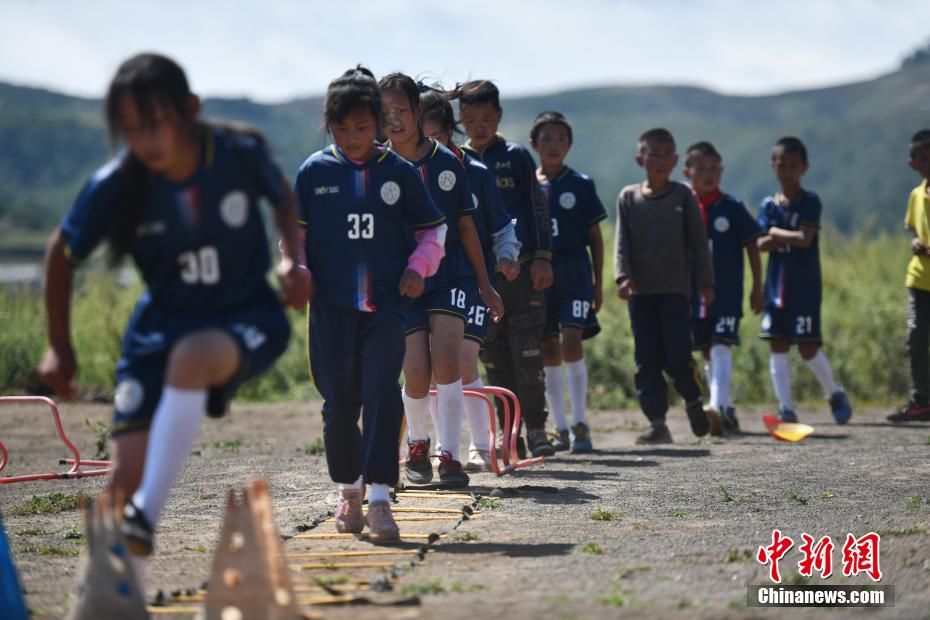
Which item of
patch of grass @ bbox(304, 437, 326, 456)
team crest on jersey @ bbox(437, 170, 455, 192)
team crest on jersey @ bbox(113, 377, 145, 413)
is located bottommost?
patch of grass @ bbox(304, 437, 326, 456)

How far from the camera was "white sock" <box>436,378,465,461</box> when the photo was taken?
7.95 meters

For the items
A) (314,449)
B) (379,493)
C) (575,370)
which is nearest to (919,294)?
(575,370)

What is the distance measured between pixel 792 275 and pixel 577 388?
2789 mm

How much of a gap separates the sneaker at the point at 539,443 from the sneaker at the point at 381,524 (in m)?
3.60

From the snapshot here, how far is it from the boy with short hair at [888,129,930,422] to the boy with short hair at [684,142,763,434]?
60.3 inches

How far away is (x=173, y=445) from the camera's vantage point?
430 cm

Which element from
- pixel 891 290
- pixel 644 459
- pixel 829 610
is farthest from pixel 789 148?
pixel 829 610

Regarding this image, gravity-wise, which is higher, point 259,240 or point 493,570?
point 259,240

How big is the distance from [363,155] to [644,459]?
4.13m

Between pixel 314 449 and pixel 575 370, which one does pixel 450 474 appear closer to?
pixel 314 449

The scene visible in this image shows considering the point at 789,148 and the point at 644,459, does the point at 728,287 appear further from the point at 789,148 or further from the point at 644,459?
the point at 644,459

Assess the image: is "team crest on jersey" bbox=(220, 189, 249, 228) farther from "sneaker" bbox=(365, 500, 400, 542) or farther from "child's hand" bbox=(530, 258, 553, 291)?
"child's hand" bbox=(530, 258, 553, 291)

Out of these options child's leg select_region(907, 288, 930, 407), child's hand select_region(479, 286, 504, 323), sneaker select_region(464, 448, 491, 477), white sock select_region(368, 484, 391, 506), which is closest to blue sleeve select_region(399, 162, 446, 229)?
white sock select_region(368, 484, 391, 506)

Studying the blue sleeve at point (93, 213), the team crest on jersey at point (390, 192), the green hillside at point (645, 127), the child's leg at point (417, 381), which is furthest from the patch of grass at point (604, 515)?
the green hillside at point (645, 127)
